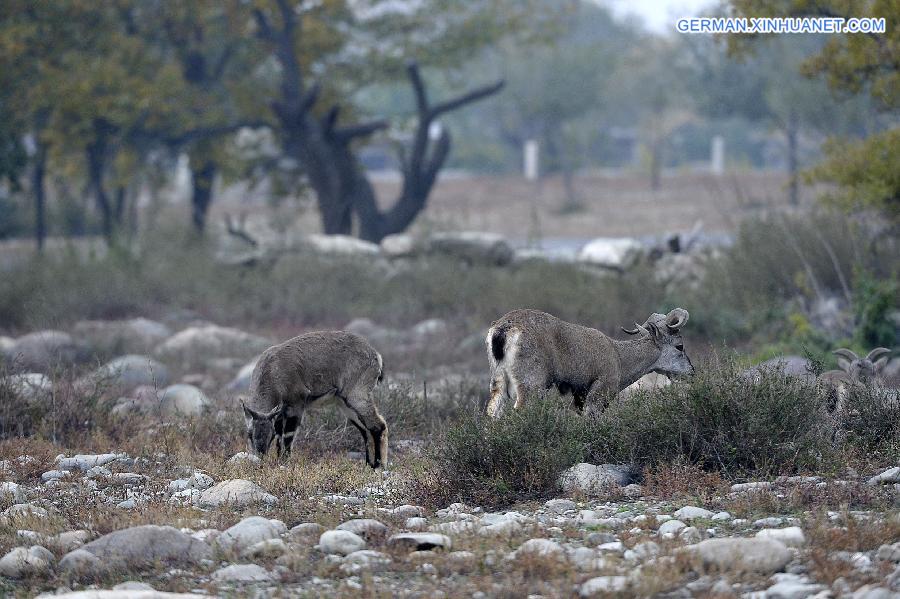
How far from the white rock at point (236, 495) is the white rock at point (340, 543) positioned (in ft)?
4.26

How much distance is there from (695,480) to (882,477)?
121cm

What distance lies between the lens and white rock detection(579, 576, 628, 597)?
6055 mm

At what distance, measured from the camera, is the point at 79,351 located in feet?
60.6

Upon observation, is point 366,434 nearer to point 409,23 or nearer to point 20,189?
point 20,189

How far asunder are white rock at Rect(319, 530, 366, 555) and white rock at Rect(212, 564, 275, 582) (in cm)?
50

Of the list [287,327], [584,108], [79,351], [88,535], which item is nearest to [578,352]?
[88,535]

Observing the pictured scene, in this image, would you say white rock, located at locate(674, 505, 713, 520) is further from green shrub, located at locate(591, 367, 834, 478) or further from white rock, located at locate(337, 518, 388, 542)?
Result: white rock, located at locate(337, 518, 388, 542)

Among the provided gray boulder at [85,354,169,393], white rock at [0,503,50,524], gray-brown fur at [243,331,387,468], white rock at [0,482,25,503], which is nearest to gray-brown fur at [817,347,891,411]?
gray-brown fur at [243,331,387,468]

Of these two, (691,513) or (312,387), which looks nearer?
(691,513)

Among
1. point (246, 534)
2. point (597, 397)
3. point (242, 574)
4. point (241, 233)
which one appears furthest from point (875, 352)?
point (241, 233)

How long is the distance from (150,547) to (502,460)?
260 centimetres

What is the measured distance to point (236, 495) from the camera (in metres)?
8.51

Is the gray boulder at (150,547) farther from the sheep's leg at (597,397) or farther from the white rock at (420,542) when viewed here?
the sheep's leg at (597,397)

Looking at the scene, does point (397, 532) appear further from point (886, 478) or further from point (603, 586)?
point (886, 478)
